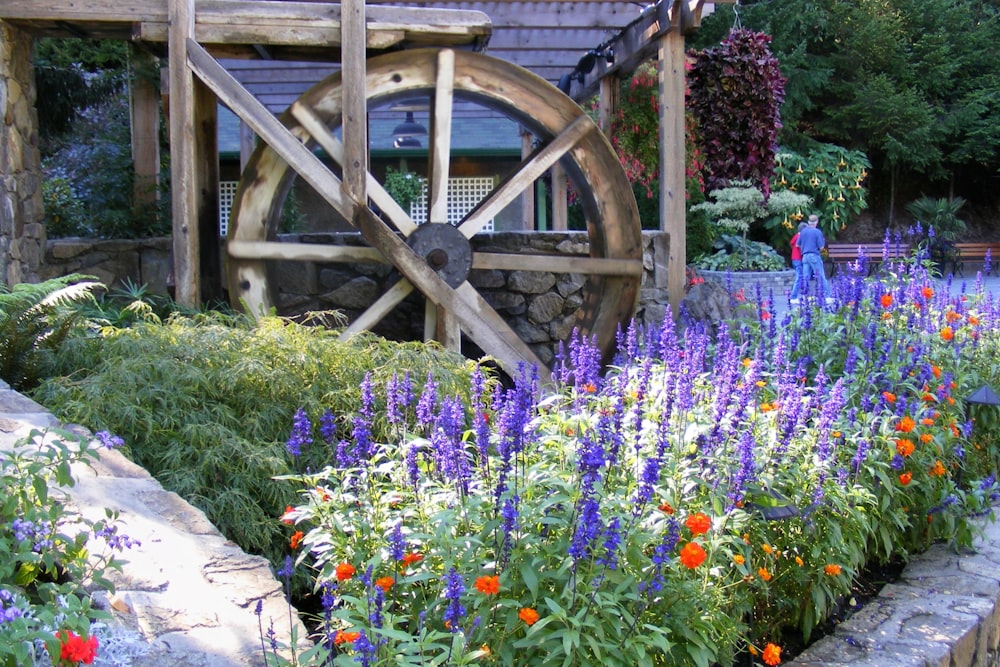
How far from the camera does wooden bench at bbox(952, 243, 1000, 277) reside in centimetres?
1745

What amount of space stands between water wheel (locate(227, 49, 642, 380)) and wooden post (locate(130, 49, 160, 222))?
4.18 feet

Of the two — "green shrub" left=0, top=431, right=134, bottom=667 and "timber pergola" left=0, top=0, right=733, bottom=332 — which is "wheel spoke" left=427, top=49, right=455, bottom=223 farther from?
"green shrub" left=0, top=431, right=134, bottom=667

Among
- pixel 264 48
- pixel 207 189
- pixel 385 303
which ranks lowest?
pixel 385 303

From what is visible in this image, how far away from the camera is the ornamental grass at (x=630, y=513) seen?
1903 mm

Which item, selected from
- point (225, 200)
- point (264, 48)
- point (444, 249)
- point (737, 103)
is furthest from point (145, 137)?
point (225, 200)

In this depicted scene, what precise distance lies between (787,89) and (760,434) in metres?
16.7

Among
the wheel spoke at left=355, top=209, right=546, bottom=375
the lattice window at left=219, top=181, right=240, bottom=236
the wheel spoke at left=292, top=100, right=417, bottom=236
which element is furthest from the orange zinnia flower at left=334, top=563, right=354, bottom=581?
the lattice window at left=219, top=181, right=240, bottom=236

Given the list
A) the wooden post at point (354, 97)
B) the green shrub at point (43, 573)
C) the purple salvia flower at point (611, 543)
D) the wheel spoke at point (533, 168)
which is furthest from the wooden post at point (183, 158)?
the purple salvia flower at point (611, 543)

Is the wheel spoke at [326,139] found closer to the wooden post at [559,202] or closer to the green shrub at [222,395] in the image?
the green shrub at [222,395]

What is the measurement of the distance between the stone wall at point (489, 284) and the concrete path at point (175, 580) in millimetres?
3552

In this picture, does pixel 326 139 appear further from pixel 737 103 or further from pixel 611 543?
pixel 611 543

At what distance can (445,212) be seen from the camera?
5711 mm

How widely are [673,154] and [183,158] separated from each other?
2827mm

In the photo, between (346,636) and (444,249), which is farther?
(444,249)
